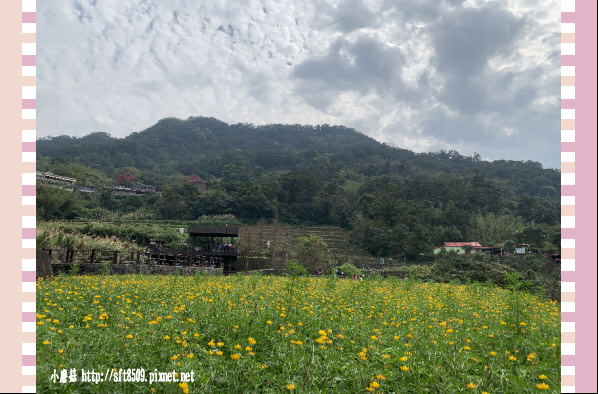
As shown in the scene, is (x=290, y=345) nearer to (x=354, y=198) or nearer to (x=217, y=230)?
(x=217, y=230)

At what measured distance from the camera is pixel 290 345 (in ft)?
11.4

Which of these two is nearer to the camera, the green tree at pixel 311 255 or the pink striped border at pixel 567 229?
the pink striped border at pixel 567 229

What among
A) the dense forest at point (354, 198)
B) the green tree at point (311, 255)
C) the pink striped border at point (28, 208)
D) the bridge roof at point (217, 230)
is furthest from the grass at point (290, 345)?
the green tree at point (311, 255)

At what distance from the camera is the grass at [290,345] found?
274cm

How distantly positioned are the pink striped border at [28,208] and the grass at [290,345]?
12.3 inches

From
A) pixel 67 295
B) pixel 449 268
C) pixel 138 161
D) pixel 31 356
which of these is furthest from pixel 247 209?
pixel 138 161

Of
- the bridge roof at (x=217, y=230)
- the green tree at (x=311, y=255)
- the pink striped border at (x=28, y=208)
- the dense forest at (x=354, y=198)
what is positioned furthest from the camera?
the dense forest at (x=354, y=198)

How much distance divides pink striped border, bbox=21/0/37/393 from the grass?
0.31 metres

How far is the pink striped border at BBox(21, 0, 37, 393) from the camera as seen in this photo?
2271mm

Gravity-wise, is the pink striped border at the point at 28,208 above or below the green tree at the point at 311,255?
above

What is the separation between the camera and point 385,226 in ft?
122

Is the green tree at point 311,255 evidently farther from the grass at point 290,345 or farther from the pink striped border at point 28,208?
the pink striped border at point 28,208

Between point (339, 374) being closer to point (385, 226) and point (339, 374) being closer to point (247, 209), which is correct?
point (385, 226)

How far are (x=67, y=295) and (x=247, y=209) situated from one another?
41.4 metres
